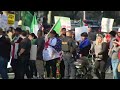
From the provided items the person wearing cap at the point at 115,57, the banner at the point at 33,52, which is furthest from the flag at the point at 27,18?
the person wearing cap at the point at 115,57

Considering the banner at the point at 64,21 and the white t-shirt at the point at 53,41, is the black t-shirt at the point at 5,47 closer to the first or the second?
the white t-shirt at the point at 53,41

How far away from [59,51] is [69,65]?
0.47 metres

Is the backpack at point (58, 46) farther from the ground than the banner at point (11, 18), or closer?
closer

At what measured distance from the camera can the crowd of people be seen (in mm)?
10609

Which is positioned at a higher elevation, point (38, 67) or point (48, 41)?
point (48, 41)

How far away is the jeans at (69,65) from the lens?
11.1 m

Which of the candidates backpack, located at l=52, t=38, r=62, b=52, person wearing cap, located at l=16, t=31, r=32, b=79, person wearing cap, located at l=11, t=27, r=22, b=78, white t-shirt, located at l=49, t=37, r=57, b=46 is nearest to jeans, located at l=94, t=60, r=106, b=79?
backpack, located at l=52, t=38, r=62, b=52

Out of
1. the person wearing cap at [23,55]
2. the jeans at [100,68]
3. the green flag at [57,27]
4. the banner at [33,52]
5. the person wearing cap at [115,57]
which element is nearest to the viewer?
the person wearing cap at [115,57]

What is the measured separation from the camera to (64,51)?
11.1 metres

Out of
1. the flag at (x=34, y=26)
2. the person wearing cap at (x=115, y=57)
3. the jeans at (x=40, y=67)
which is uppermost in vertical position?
the flag at (x=34, y=26)
